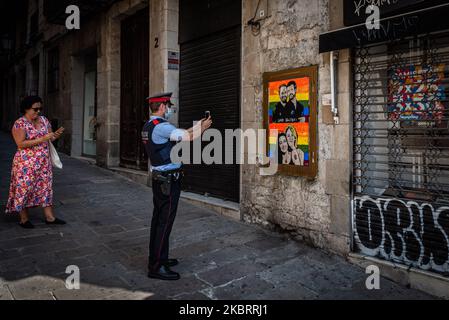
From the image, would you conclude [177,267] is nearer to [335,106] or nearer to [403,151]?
[335,106]

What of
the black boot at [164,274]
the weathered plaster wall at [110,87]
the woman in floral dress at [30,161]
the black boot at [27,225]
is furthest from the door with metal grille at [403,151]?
the weathered plaster wall at [110,87]

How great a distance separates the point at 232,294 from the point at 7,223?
3.92 m

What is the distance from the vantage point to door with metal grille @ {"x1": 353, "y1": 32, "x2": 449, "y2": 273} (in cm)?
386

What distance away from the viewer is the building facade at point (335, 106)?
3.92m

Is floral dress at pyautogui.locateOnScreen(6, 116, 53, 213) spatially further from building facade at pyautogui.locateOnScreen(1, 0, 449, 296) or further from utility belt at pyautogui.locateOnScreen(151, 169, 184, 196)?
building facade at pyautogui.locateOnScreen(1, 0, 449, 296)

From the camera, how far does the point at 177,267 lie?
4199 mm

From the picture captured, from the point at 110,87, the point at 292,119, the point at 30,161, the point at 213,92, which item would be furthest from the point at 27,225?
the point at 110,87

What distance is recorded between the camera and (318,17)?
15.6ft

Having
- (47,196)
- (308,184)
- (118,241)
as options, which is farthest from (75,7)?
(308,184)

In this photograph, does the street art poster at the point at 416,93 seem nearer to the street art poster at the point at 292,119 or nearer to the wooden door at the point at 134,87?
the street art poster at the point at 292,119

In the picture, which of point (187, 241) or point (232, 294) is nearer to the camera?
point (232, 294)

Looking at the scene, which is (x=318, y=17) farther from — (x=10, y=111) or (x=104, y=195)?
(x=10, y=111)

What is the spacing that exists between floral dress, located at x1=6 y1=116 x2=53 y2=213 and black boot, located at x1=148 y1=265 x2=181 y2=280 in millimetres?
2543

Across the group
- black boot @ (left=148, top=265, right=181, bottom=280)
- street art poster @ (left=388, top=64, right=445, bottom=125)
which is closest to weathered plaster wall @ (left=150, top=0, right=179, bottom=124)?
black boot @ (left=148, top=265, right=181, bottom=280)
